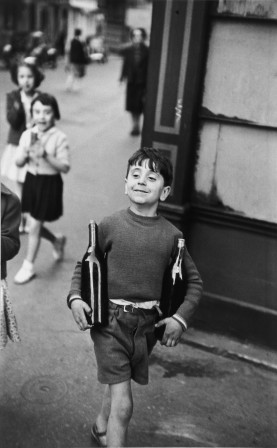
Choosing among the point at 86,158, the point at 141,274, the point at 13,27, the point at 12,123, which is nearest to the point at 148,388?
the point at 141,274

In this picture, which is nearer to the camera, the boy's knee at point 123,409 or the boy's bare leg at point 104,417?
the boy's knee at point 123,409

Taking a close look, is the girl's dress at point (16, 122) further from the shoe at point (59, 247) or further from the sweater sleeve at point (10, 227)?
the sweater sleeve at point (10, 227)

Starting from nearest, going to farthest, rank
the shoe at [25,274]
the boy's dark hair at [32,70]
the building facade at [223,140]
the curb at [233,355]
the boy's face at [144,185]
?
the boy's face at [144,185], the building facade at [223,140], the curb at [233,355], the shoe at [25,274], the boy's dark hair at [32,70]

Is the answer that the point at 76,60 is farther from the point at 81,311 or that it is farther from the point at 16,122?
the point at 81,311

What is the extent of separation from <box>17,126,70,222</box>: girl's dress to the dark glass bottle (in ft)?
7.73

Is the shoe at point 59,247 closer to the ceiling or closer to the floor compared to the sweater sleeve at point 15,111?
closer to the floor

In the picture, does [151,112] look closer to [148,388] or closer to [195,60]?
[195,60]

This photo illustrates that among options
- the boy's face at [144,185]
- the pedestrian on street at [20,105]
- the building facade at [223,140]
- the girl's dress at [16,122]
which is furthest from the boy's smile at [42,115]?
the boy's face at [144,185]

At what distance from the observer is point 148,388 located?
3.51m

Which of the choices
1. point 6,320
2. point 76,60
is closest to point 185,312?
point 6,320

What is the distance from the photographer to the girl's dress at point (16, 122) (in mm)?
5336

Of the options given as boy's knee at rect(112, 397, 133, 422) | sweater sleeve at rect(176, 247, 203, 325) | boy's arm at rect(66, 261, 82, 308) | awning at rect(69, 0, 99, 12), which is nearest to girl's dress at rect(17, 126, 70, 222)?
boy's arm at rect(66, 261, 82, 308)

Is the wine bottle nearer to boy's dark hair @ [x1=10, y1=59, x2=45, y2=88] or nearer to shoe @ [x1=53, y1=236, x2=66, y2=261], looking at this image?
shoe @ [x1=53, y1=236, x2=66, y2=261]

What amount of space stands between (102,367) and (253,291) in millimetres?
1733
